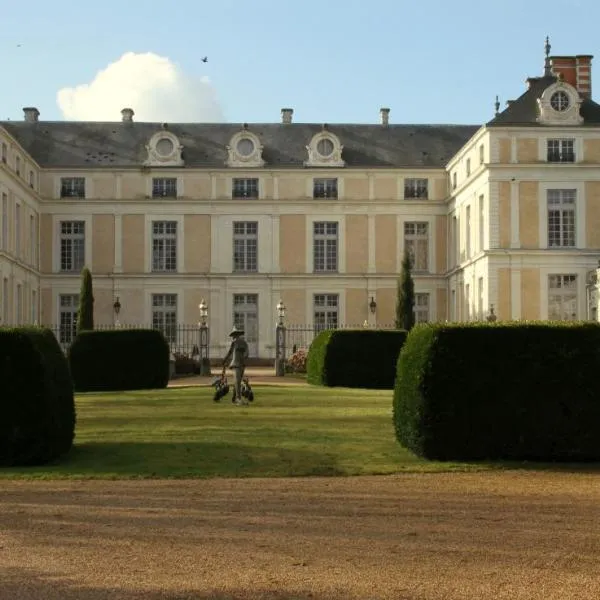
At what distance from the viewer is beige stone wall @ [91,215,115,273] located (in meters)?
44.8

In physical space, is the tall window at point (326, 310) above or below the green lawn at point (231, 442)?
above

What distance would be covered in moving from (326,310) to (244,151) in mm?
7043

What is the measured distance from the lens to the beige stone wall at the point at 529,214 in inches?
1508

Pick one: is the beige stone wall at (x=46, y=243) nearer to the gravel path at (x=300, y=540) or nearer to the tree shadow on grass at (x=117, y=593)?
the gravel path at (x=300, y=540)

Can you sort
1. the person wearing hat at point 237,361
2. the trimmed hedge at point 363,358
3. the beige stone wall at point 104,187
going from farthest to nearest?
the beige stone wall at point 104,187 < the trimmed hedge at point 363,358 < the person wearing hat at point 237,361

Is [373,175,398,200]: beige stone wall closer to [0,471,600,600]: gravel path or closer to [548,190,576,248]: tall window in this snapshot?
[548,190,576,248]: tall window

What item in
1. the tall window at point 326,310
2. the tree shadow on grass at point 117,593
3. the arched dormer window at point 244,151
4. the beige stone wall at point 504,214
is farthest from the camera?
the tall window at point 326,310

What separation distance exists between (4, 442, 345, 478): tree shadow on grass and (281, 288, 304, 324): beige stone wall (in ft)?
108

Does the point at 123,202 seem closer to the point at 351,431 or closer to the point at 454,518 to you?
the point at 351,431

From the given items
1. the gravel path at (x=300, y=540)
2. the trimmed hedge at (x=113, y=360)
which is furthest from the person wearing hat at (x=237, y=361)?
the gravel path at (x=300, y=540)

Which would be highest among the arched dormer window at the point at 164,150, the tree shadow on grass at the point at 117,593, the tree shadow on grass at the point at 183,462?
the arched dormer window at the point at 164,150

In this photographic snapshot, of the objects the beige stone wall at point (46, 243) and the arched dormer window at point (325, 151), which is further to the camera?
the arched dormer window at point (325, 151)

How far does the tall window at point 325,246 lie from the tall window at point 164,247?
553cm

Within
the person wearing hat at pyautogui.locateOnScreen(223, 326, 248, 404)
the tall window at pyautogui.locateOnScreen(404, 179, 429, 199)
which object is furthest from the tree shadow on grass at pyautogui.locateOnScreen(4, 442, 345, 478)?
the tall window at pyautogui.locateOnScreen(404, 179, 429, 199)
